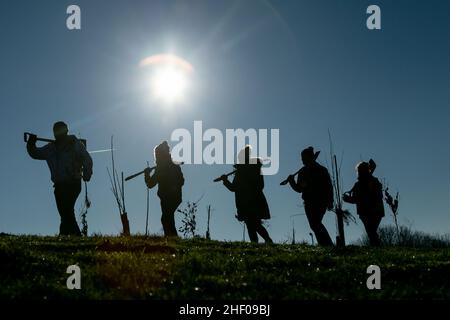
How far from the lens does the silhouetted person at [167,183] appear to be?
651 inches

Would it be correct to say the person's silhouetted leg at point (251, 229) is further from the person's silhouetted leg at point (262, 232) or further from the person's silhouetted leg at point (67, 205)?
the person's silhouetted leg at point (67, 205)

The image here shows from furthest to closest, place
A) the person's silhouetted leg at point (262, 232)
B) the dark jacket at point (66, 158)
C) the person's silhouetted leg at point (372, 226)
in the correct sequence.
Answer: the person's silhouetted leg at point (372, 226), the person's silhouetted leg at point (262, 232), the dark jacket at point (66, 158)

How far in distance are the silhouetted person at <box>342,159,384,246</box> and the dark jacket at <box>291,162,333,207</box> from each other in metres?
1.01

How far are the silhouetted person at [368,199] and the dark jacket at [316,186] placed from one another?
1010 mm

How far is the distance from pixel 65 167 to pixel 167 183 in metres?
2.76

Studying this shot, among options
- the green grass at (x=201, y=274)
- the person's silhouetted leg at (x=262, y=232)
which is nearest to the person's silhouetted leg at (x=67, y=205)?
the green grass at (x=201, y=274)

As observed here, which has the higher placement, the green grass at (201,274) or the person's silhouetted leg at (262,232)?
the person's silhouetted leg at (262,232)

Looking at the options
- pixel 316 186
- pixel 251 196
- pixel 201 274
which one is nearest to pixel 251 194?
pixel 251 196

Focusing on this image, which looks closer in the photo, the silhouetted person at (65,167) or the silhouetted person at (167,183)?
the silhouetted person at (65,167)

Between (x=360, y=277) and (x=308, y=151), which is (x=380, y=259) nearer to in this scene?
(x=360, y=277)

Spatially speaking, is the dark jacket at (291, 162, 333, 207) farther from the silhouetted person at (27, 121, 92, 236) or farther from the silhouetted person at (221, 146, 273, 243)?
the silhouetted person at (27, 121, 92, 236)

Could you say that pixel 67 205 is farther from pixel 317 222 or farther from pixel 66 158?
pixel 317 222
